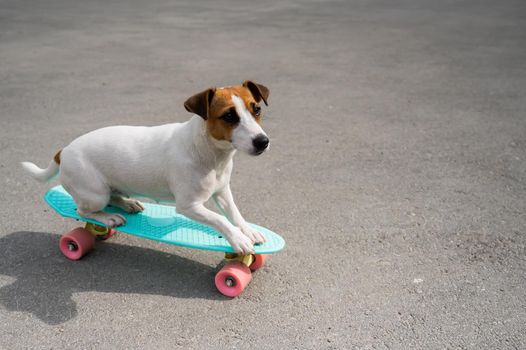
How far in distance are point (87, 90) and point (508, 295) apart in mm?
6335

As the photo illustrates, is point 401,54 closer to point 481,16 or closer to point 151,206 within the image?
point 481,16

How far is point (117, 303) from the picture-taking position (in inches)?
138

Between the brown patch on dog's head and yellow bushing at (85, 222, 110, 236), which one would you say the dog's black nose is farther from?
yellow bushing at (85, 222, 110, 236)

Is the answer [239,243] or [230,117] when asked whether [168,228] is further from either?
[230,117]

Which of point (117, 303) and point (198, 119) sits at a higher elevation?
point (198, 119)

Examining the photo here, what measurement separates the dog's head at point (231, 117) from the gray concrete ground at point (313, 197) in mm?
1050

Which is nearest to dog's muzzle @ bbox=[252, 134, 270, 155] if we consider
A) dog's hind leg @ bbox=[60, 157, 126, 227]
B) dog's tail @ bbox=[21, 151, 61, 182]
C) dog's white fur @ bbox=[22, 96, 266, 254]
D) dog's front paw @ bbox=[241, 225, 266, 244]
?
dog's white fur @ bbox=[22, 96, 266, 254]

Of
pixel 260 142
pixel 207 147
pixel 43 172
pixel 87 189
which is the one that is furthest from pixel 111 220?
pixel 260 142

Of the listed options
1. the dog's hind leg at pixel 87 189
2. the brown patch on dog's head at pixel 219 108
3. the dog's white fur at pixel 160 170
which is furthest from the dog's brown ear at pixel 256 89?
the dog's hind leg at pixel 87 189

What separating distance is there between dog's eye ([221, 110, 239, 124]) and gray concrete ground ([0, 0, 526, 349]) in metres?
1.17

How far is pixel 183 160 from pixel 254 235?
27.6 inches

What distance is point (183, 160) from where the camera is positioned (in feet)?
11.5

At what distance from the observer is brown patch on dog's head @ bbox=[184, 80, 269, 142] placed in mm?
3250

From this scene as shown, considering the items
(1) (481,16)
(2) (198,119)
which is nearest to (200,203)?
(2) (198,119)
